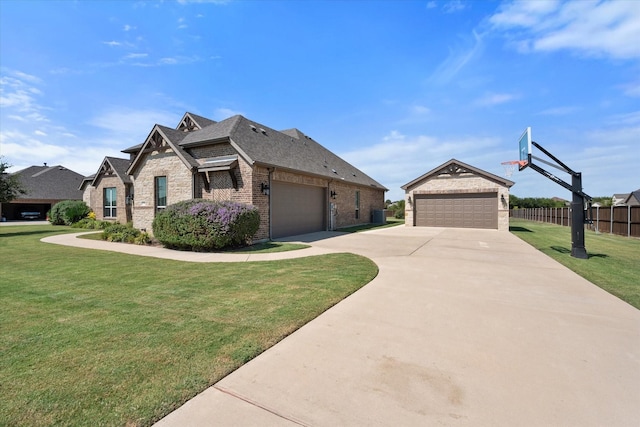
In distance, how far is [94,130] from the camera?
17.2 meters

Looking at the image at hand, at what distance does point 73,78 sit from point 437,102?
53.7 feet

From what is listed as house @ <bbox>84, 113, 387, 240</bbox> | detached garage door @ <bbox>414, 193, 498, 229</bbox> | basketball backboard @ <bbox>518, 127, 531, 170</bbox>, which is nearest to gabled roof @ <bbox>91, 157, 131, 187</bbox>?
house @ <bbox>84, 113, 387, 240</bbox>

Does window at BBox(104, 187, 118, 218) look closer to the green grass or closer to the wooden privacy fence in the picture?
the green grass

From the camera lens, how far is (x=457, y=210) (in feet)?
68.2

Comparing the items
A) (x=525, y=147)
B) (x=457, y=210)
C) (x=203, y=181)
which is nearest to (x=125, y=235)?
(x=203, y=181)

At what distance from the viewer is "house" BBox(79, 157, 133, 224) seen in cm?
2065

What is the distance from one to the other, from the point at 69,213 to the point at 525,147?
1224 inches

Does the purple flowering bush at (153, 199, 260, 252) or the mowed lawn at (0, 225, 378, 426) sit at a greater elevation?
the purple flowering bush at (153, 199, 260, 252)

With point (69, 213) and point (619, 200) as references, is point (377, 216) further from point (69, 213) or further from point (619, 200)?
point (619, 200)

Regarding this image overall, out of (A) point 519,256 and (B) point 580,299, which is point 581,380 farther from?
(A) point 519,256

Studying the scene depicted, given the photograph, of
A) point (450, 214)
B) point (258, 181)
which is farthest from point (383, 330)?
point (450, 214)

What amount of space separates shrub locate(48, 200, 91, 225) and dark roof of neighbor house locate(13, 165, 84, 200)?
13.1 meters

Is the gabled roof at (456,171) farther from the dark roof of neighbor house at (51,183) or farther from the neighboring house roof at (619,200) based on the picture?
the dark roof of neighbor house at (51,183)

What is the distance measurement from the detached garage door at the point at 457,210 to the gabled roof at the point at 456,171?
106 cm
